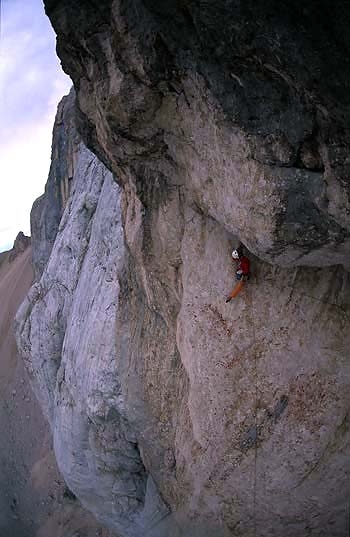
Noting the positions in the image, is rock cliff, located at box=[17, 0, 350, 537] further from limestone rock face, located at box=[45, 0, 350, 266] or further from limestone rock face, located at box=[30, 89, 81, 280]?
limestone rock face, located at box=[30, 89, 81, 280]

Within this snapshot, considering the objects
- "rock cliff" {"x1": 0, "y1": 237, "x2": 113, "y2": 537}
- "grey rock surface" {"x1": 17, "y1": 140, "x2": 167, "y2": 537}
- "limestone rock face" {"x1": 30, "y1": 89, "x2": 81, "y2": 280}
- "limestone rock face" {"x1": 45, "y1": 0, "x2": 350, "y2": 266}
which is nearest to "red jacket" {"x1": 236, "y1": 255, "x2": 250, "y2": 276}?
"limestone rock face" {"x1": 45, "y1": 0, "x2": 350, "y2": 266}

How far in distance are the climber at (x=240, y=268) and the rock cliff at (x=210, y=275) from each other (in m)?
0.07

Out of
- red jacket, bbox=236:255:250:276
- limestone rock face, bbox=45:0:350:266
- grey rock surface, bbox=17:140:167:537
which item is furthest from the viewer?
grey rock surface, bbox=17:140:167:537

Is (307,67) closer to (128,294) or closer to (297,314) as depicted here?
(297,314)

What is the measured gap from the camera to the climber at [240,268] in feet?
12.8

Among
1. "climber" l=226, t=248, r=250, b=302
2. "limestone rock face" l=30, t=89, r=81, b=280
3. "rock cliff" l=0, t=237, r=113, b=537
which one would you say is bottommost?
"rock cliff" l=0, t=237, r=113, b=537

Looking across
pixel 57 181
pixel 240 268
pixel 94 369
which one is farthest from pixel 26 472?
pixel 240 268

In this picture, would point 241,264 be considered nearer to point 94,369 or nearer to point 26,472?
point 94,369

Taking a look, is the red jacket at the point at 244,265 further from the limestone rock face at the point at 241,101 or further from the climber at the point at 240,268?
the limestone rock face at the point at 241,101

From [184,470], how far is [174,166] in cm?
316

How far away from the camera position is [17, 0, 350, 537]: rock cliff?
2.79m

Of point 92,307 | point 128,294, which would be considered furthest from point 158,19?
point 92,307

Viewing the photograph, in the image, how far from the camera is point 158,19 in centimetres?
299

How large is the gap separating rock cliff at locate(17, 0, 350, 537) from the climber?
0.24 ft
